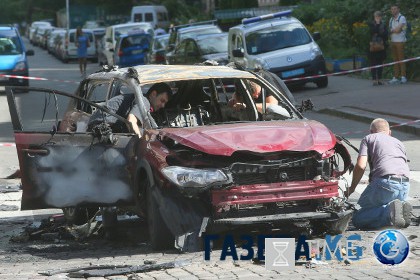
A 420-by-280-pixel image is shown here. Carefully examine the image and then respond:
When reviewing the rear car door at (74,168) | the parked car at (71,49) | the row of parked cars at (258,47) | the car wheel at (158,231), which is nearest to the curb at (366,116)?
the row of parked cars at (258,47)

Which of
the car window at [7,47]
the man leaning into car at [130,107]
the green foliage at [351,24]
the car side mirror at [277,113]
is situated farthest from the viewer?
the car window at [7,47]

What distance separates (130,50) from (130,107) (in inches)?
1341

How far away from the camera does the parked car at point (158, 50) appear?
38200 mm

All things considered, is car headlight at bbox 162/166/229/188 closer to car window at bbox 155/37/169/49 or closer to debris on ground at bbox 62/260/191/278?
debris on ground at bbox 62/260/191/278

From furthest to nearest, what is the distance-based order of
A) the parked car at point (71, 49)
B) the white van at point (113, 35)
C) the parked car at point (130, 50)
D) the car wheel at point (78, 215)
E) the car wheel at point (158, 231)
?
the parked car at point (71, 49) < the white van at point (113, 35) < the parked car at point (130, 50) < the car wheel at point (78, 215) < the car wheel at point (158, 231)

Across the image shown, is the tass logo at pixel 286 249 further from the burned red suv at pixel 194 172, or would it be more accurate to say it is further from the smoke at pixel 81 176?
the smoke at pixel 81 176

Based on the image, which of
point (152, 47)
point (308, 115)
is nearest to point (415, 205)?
point (308, 115)

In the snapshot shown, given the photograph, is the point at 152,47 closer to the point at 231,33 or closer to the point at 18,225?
the point at 231,33

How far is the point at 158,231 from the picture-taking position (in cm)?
997

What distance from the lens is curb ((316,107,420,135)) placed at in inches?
769

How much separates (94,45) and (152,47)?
776 inches

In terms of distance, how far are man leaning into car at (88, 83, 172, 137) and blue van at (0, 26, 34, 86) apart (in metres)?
22.6

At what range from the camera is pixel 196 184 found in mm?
9664

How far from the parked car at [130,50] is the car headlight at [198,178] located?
3490cm
